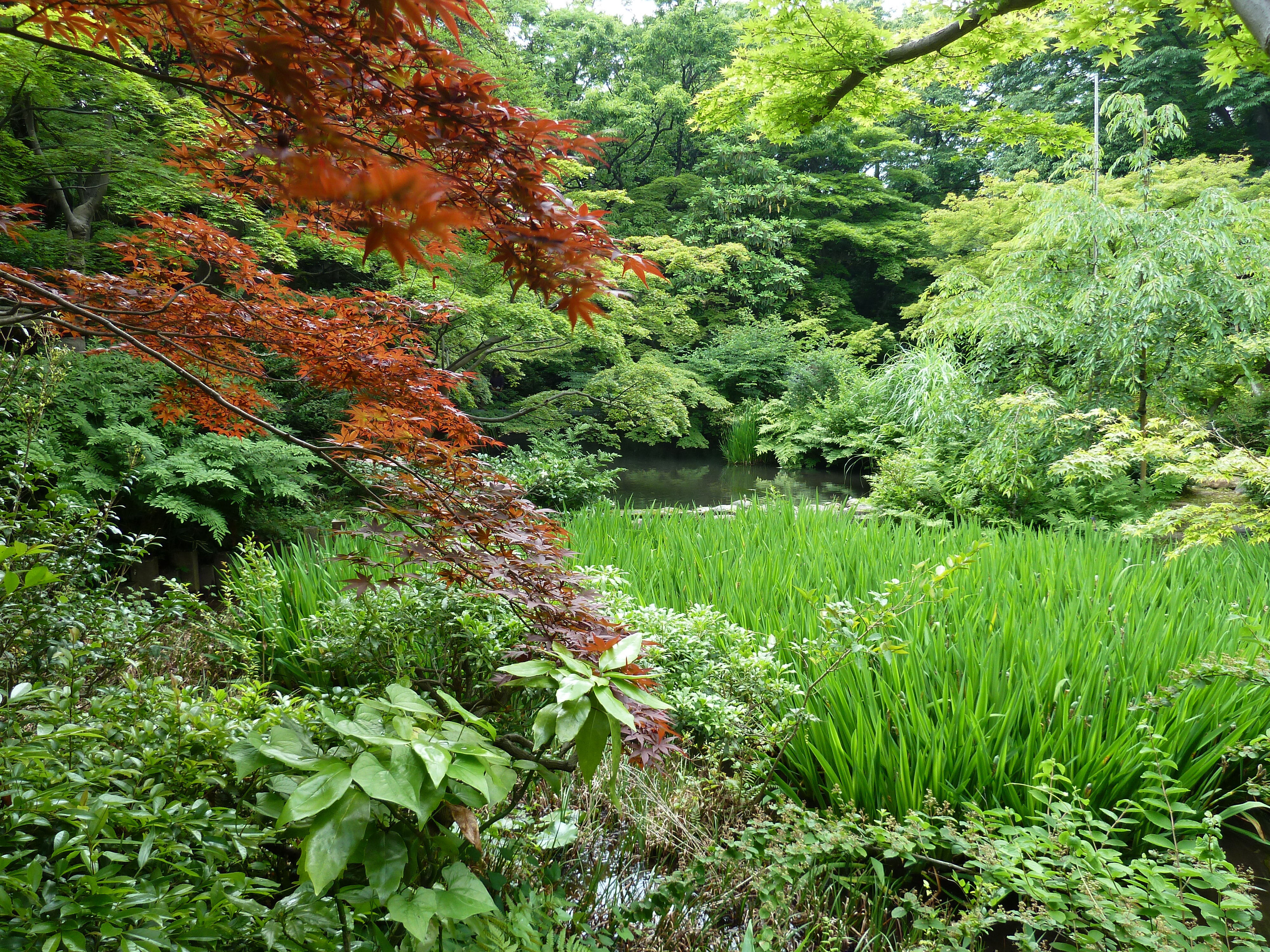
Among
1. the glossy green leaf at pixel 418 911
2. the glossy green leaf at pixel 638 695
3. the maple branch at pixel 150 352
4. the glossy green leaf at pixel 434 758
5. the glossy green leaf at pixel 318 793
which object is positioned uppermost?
the maple branch at pixel 150 352

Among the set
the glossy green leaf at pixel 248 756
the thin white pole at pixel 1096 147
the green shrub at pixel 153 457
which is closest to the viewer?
the glossy green leaf at pixel 248 756

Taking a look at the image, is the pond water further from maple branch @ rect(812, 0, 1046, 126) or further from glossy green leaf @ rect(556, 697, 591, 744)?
glossy green leaf @ rect(556, 697, 591, 744)

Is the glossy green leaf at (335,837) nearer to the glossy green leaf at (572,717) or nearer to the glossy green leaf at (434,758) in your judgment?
the glossy green leaf at (434,758)

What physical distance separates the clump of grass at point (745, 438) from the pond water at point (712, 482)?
23 cm

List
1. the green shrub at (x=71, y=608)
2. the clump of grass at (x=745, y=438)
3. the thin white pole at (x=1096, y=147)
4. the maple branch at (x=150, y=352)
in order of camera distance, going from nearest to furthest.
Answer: the maple branch at (x=150, y=352), the green shrub at (x=71, y=608), the thin white pole at (x=1096, y=147), the clump of grass at (x=745, y=438)

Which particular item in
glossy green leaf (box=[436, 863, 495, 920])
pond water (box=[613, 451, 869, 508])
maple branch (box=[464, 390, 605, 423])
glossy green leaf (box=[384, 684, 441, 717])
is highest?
maple branch (box=[464, 390, 605, 423])

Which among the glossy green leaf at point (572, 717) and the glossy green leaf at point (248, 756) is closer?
the glossy green leaf at point (248, 756)

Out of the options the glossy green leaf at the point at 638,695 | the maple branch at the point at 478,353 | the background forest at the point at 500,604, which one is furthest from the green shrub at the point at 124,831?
the maple branch at the point at 478,353

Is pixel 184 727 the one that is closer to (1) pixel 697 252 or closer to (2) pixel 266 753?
(2) pixel 266 753

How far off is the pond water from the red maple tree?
18.4ft

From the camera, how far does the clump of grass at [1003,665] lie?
5.85 ft

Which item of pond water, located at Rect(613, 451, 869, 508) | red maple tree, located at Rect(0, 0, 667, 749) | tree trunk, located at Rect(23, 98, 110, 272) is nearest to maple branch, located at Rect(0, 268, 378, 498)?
red maple tree, located at Rect(0, 0, 667, 749)

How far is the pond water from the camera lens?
29.0ft

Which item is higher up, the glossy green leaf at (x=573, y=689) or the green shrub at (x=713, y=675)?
the glossy green leaf at (x=573, y=689)
